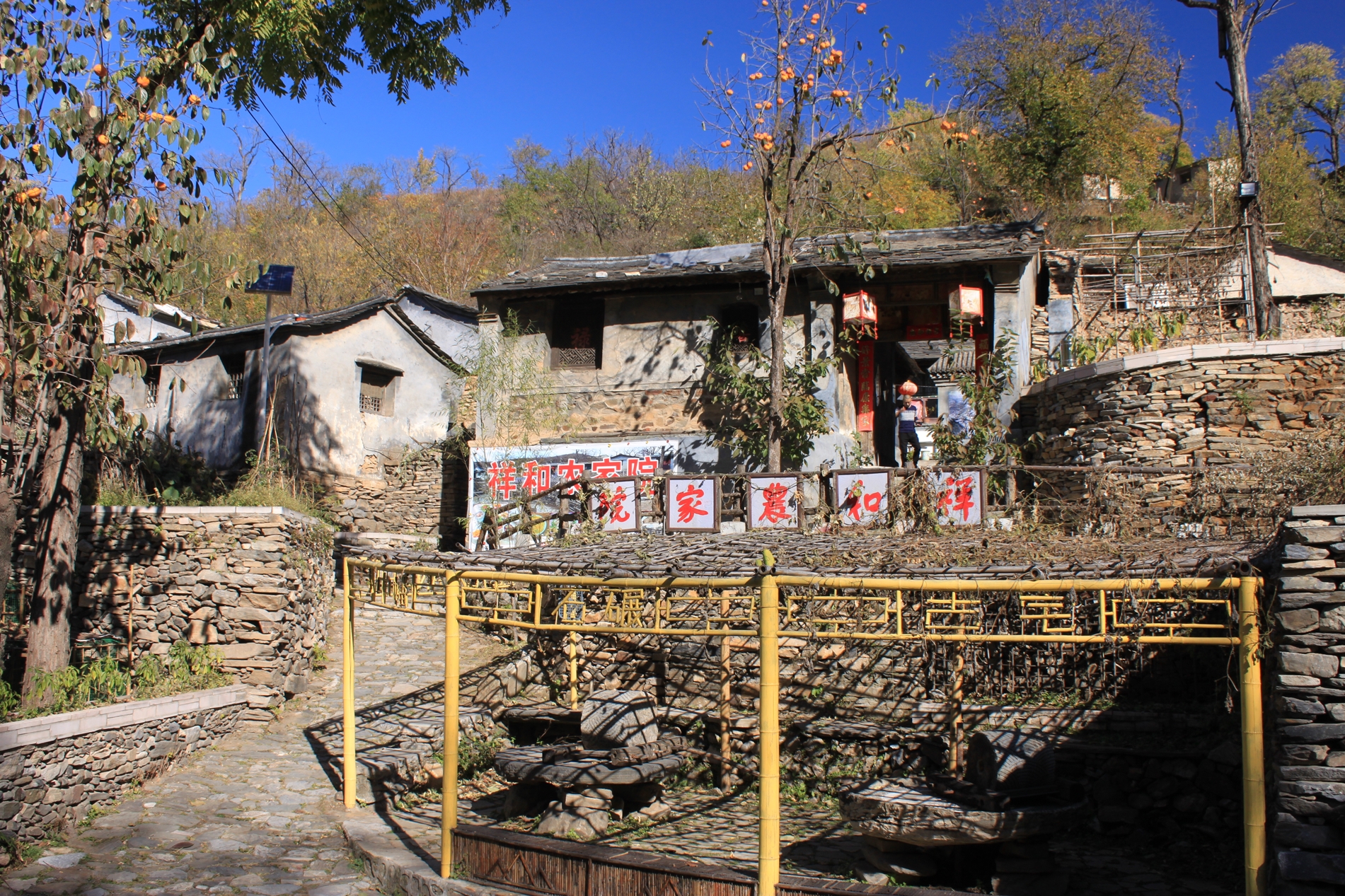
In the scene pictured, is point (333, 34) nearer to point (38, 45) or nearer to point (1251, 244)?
point (38, 45)

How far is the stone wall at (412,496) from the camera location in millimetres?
19391

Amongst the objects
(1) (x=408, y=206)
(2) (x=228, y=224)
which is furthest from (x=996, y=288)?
(2) (x=228, y=224)

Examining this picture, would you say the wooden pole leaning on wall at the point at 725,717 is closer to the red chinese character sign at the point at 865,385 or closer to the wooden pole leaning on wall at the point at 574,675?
the wooden pole leaning on wall at the point at 574,675

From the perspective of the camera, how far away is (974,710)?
31.1ft

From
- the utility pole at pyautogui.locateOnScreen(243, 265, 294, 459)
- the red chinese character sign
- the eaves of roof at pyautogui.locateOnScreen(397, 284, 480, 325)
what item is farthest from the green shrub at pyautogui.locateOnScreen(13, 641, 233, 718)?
the eaves of roof at pyautogui.locateOnScreen(397, 284, 480, 325)

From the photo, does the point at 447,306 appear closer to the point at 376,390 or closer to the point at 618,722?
the point at 376,390

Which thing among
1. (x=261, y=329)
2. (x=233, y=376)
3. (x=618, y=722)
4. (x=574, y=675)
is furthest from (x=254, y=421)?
(x=618, y=722)

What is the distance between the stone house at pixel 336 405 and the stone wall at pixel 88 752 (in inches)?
321

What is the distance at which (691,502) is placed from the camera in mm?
12086

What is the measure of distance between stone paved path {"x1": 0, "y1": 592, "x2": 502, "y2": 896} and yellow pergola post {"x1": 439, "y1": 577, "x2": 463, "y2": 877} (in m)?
1.06

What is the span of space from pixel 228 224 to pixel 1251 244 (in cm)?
3340

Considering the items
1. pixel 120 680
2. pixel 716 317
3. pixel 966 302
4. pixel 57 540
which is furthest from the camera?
pixel 716 317

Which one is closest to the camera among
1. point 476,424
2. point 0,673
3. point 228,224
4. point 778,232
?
point 0,673

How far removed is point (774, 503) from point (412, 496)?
1054 cm
